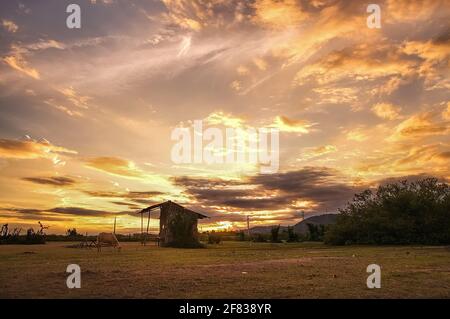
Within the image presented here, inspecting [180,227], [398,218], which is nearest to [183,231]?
[180,227]

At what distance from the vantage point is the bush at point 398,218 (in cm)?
3969

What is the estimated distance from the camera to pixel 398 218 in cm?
4025

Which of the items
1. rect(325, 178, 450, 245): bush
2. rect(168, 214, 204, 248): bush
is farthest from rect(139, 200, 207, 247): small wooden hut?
rect(325, 178, 450, 245): bush

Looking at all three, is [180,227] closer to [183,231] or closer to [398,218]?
[183,231]

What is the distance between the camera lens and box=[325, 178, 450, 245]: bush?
39688 millimetres

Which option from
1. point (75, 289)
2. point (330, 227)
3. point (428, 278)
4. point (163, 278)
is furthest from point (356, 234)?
point (75, 289)

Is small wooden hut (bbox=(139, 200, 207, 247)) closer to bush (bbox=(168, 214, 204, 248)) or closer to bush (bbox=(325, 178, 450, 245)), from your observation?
bush (bbox=(168, 214, 204, 248))

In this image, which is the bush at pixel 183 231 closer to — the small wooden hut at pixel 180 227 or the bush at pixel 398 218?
the small wooden hut at pixel 180 227

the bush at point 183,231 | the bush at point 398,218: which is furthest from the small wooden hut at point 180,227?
the bush at point 398,218
